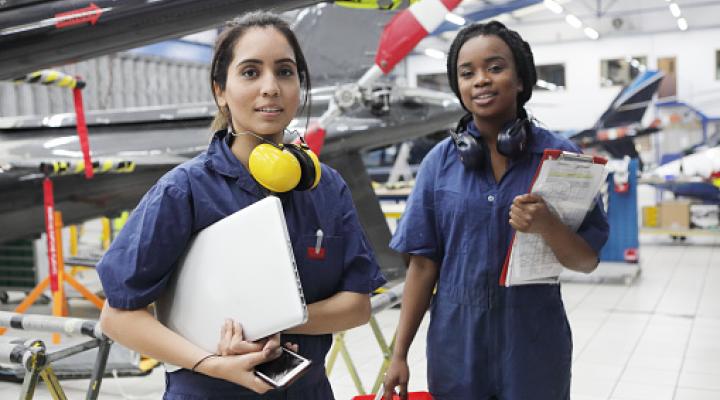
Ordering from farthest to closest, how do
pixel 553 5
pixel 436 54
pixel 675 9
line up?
pixel 436 54, pixel 675 9, pixel 553 5

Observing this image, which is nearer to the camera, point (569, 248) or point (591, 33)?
point (569, 248)

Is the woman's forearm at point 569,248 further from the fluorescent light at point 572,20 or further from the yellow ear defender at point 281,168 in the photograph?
the fluorescent light at point 572,20

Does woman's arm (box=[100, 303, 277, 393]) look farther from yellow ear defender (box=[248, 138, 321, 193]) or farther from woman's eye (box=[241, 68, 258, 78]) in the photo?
woman's eye (box=[241, 68, 258, 78])

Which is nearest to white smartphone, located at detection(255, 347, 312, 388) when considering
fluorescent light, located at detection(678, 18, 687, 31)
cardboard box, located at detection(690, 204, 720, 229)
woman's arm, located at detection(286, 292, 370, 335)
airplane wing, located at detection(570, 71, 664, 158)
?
woman's arm, located at detection(286, 292, 370, 335)

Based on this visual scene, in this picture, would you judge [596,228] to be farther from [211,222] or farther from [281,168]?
[211,222]

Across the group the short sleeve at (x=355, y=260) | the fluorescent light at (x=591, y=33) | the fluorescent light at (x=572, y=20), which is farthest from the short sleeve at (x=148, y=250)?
the fluorescent light at (x=591, y=33)

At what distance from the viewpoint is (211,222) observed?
133cm

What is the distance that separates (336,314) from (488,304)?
0.61 metres

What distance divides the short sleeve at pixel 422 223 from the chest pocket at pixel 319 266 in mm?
533

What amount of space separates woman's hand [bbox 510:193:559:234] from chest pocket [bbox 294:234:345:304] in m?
0.53

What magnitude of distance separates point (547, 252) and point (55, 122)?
561cm

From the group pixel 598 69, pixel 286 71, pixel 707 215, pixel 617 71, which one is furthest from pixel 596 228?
pixel 617 71

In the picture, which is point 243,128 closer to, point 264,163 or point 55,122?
point 264,163

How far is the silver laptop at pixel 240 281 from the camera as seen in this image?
3.94 feet
